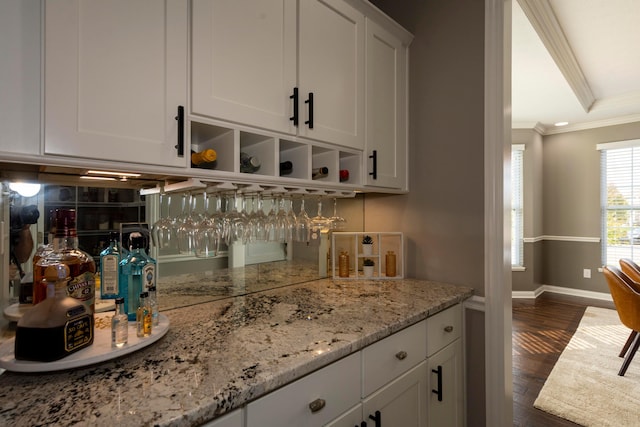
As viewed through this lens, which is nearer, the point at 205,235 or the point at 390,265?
the point at 205,235

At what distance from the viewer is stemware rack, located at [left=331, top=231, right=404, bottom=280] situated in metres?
2.08

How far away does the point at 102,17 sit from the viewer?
0.99 meters

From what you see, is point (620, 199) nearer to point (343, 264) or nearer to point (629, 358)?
point (629, 358)

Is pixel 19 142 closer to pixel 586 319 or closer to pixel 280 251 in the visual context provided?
pixel 280 251

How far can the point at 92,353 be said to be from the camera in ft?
2.93

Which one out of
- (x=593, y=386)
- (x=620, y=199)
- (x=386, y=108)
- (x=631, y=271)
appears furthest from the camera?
(x=620, y=199)

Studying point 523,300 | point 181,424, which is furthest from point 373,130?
point 523,300

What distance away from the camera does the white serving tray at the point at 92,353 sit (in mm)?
827

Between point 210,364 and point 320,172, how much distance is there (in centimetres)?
99

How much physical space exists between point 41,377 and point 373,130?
1665mm

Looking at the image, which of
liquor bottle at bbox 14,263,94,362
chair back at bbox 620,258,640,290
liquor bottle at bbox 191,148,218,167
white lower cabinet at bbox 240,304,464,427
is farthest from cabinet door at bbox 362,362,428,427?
chair back at bbox 620,258,640,290

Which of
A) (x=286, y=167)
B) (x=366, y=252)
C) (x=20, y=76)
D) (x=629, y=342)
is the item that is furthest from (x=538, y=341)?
(x=20, y=76)

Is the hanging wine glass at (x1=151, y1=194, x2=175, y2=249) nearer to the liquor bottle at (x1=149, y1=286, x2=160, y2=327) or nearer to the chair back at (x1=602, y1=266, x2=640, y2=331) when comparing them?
the liquor bottle at (x1=149, y1=286, x2=160, y2=327)

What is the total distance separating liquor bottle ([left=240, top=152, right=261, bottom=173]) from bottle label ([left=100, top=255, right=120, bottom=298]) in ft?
1.84
